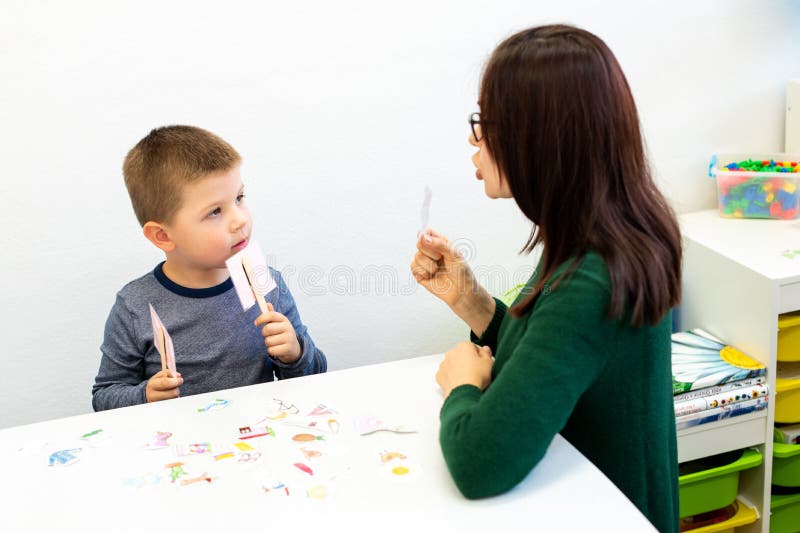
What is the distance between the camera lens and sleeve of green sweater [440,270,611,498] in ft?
2.91

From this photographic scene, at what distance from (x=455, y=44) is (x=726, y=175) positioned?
0.74 m

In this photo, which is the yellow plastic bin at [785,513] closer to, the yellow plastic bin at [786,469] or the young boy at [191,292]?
the yellow plastic bin at [786,469]

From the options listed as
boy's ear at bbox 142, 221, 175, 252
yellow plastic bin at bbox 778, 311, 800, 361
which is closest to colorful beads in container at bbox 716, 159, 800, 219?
yellow plastic bin at bbox 778, 311, 800, 361

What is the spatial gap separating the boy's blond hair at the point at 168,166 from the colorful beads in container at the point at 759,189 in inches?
49.1

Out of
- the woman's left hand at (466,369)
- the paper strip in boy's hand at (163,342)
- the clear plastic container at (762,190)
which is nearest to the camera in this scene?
the woman's left hand at (466,369)

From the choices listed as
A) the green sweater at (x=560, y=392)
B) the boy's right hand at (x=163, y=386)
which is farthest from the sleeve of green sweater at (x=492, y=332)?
the boy's right hand at (x=163, y=386)

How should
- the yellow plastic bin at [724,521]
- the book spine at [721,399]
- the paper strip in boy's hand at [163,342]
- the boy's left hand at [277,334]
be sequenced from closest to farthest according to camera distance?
the paper strip in boy's hand at [163,342] < the boy's left hand at [277,334] < the book spine at [721,399] < the yellow plastic bin at [724,521]

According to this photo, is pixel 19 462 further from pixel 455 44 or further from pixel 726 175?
pixel 726 175

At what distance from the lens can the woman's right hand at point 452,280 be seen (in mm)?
1291

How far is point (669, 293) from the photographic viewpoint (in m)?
0.97

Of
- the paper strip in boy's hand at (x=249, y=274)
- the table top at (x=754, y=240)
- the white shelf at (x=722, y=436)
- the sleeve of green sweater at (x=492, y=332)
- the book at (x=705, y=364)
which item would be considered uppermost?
the paper strip in boy's hand at (x=249, y=274)

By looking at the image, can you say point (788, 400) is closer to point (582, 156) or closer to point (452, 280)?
point (452, 280)

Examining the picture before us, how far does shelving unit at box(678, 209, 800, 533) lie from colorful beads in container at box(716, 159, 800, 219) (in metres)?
0.03

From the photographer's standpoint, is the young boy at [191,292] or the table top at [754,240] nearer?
the young boy at [191,292]
